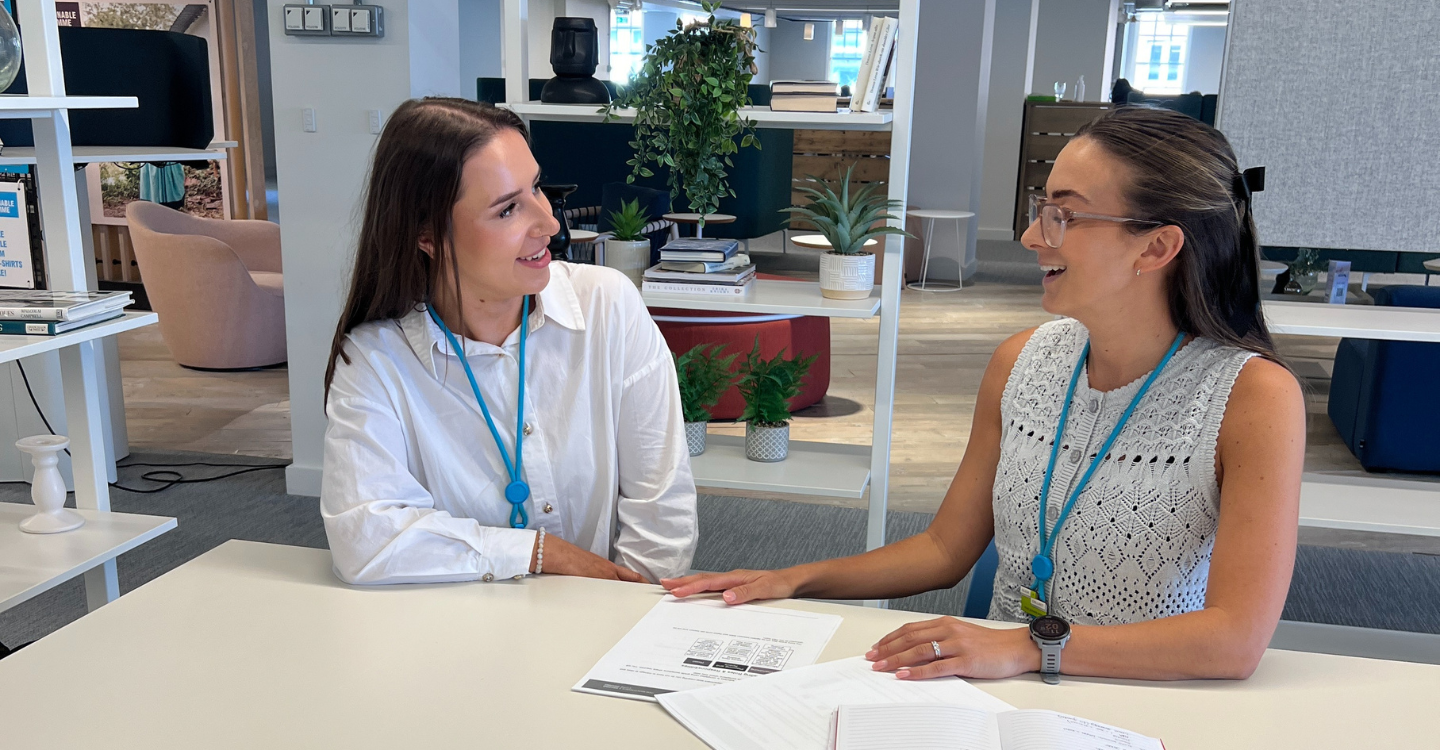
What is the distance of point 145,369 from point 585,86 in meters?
4.00

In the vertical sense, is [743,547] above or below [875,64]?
below

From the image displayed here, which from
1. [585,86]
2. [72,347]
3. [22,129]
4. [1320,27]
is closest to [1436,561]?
[1320,27]

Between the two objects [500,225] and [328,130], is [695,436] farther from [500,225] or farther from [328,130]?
[328,130]

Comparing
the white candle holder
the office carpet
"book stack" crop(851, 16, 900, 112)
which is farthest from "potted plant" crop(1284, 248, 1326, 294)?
the white candle holder

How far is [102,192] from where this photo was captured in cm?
832

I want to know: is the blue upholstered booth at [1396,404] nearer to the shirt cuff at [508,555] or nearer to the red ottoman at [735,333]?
the red ottoman at [735,333]

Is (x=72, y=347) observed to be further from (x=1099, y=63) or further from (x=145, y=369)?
(x=1099, y=63)

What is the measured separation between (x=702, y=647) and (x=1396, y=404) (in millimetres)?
4036

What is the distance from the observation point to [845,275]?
293 centimetres

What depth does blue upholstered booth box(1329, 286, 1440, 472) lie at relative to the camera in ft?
13.9

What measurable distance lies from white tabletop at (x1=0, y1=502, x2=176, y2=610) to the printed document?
1.13 metres

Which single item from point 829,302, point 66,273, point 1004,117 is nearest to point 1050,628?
point 829,302

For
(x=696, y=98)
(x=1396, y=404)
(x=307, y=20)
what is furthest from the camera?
(x=1396, y=404)

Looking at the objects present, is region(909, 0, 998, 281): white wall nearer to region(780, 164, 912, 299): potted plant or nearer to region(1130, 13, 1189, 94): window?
region(780, 164, 912, 299): potted plant
